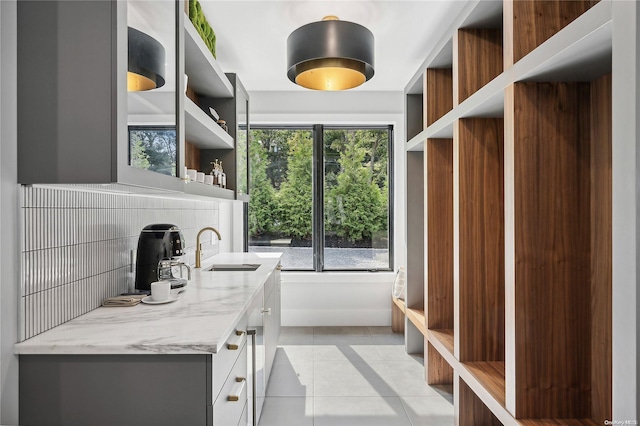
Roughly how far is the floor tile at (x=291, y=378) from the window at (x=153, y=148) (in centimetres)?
189

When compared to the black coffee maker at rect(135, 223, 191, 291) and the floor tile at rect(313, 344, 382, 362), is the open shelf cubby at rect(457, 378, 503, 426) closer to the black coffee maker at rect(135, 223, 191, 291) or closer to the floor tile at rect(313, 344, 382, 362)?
the floor tile at rect(313, 344, 382, 362)

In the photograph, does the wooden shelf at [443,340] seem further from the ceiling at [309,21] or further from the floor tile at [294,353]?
the ceiling at [309,21]

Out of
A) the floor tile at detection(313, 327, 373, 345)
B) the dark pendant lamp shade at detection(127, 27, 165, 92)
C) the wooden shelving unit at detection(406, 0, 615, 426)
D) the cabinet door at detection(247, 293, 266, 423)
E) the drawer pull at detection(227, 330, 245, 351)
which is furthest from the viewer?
the floor tile at detection(313, 327, 373, 345)

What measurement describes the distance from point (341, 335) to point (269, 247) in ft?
4.39

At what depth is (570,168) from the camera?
5.67 feet

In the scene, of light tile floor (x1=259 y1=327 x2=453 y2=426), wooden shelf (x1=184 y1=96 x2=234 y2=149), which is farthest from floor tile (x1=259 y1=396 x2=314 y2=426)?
wooden shelf (x1=184 y1=96 x2=234 y2=149)

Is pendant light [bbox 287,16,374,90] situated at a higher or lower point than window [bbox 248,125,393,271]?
higher

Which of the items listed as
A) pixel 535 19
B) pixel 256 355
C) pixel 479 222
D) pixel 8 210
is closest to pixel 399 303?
pixel 479 222

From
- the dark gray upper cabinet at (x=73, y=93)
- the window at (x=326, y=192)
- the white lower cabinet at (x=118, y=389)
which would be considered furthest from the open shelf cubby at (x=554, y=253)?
the window at (x=326, y=192)

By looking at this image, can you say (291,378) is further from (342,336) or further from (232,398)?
(232,398)

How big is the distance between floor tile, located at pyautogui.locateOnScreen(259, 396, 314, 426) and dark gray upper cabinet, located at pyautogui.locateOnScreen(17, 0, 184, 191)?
1.87 metres

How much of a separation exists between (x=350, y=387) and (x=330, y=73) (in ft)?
7.24

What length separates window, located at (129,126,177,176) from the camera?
1367mm

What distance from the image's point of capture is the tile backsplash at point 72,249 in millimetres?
1367
